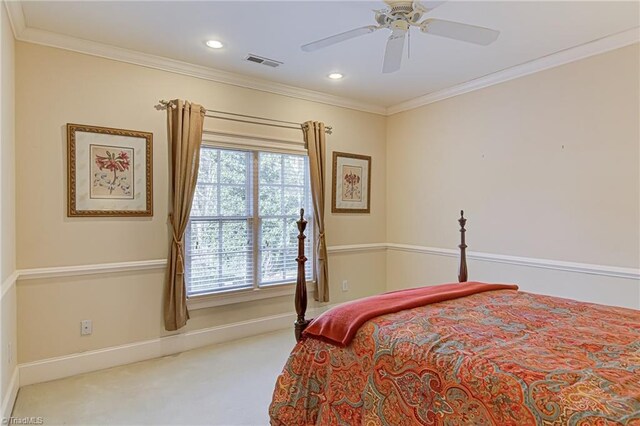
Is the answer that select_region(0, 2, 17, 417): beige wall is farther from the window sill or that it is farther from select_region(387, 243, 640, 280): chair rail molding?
select_region(387, 243, 640, 280): chair rail molding

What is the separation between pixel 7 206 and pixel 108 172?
0.79 m

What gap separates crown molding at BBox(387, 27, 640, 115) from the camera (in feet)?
9.37

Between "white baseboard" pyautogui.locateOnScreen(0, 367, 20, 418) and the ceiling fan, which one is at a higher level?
the ceiling fan

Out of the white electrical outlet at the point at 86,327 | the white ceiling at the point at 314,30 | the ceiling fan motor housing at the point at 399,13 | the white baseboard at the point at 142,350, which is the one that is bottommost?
the white baseboard at the point at 142,350

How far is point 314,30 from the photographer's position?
281 cm

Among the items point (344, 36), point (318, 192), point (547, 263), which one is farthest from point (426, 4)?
point (547, 263)

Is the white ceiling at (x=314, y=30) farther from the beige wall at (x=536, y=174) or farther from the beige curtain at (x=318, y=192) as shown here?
the beige curtain at (x=318, y=192)

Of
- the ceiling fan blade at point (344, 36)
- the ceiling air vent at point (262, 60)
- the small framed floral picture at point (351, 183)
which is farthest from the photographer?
the small framed floral picture at point (351, 183)

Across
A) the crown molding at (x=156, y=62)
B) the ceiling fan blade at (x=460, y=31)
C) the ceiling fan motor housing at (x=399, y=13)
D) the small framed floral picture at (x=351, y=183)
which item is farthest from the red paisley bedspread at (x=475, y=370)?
the crown molding at (x=156, y=62)

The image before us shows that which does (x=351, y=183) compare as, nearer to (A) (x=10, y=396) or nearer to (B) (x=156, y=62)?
(B) (x=156, y=62)

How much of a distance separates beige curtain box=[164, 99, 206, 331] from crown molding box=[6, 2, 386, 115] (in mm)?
362

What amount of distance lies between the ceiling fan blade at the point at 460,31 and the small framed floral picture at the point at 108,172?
2449 millimetres

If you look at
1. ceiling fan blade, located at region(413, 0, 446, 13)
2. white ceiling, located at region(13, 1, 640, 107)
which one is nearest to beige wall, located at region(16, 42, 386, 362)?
white ceiling, located at region(13, 1, 640, 107)

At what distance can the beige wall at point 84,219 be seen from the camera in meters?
2.81
